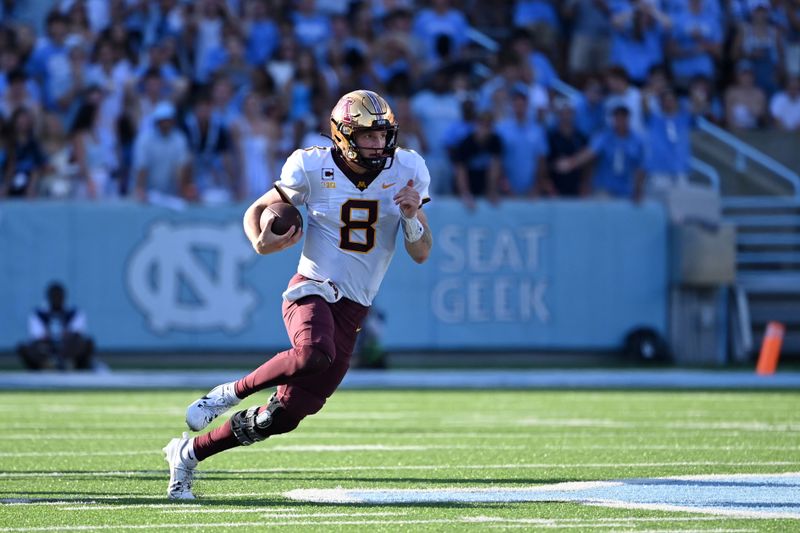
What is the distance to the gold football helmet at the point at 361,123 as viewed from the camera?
699 cm

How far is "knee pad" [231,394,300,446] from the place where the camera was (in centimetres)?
669

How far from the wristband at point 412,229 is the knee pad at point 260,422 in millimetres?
959

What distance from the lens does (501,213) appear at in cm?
1778

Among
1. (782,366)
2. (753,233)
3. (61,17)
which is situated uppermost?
(61,17)

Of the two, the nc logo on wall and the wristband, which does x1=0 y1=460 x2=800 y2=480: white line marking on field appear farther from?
the nc logo on wall

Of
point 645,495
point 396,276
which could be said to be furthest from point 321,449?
point 396,276

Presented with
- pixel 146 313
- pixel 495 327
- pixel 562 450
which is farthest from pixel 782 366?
pixel 562 450

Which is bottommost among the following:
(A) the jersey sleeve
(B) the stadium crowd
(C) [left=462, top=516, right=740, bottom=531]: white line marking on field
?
(C) [left=462, top=516, right=740, bottom=531]: white line marking on field

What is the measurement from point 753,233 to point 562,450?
36.4 feet

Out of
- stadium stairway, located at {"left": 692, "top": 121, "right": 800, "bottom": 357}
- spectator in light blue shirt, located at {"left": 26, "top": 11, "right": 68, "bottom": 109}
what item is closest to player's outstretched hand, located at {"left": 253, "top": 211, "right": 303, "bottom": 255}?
spectator in light blue shirt, located at {"left": 26, "top": 11, "right": 68, "bottom": 109}

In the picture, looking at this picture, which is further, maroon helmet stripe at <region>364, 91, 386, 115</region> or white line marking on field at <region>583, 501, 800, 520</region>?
maroon helmet stripe at <region>364, 91, 386, 115</region>

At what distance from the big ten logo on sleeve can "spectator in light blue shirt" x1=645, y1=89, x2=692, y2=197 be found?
1137 centimetres

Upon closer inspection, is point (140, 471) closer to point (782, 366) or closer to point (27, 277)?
point (27, 277)

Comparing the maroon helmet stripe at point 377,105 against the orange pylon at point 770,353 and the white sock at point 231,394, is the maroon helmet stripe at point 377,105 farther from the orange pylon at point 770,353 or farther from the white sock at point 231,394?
the orange pylon at point 770,353
